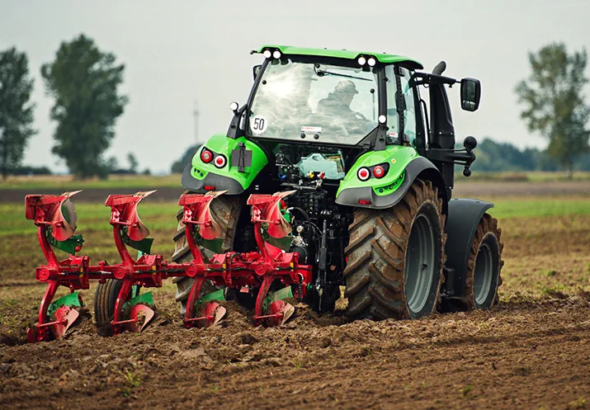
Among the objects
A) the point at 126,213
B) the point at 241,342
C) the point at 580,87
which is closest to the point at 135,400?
the point at 241,342

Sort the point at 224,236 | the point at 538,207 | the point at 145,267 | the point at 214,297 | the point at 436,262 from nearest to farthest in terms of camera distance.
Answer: the point at 145,267 < the point at 214,297 < the point at 224,236 < the point at 436,262 < the point at 538,207

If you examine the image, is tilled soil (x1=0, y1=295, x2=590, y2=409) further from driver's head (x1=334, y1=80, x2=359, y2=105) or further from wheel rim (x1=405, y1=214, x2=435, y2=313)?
driver's head (x1=334, y1=80, x2=359, y2=105)

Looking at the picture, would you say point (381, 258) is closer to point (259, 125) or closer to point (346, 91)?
point (346, 91)

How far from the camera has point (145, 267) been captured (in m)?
7.31

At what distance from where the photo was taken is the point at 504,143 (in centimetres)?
11331

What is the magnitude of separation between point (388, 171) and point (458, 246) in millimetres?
1843

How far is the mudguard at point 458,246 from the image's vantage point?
9.17m

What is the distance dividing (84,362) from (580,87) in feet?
264

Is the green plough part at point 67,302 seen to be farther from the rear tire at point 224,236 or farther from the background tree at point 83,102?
the background tree at point 83,102

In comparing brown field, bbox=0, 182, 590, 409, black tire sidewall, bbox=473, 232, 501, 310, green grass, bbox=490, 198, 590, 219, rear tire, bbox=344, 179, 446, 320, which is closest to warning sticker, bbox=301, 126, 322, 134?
rear tire, bbox=344, 179, 446, 320

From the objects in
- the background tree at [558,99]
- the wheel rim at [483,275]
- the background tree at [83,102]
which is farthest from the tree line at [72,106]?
the wheel rim at [483,275]

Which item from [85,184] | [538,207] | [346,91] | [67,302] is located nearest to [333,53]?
[346,91]

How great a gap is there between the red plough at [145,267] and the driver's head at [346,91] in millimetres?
1249

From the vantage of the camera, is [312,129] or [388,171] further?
[312,129]
